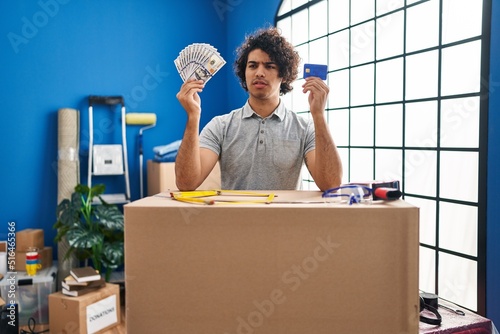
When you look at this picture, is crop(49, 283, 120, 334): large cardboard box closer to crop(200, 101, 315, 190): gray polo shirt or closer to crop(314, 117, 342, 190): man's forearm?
crop(200, 101, 315, 190): gray polo shirt

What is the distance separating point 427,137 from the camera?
222 centimetres

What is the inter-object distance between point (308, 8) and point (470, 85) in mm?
1517

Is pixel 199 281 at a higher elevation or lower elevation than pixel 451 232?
higher

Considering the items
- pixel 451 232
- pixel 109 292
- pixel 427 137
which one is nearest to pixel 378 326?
pixel 451 232

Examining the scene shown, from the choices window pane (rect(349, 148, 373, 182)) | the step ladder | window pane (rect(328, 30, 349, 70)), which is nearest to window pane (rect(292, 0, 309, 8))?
window pane (rect(328, 30, 349, 70))

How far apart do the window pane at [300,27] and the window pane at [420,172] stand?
1.35 metres

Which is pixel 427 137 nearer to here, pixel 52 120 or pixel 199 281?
pixel 199 281

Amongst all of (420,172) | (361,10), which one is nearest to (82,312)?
(420,172)

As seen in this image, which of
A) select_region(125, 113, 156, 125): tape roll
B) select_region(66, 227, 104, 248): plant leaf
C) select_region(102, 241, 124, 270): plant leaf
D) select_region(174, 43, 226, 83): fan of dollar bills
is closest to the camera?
select_region(174, 43, 226, 83): fan of dollar bills

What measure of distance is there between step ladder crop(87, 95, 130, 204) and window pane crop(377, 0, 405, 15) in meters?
2.22

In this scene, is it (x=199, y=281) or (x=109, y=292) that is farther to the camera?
(x=109, y=292)

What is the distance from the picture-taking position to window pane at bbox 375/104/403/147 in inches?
95.7

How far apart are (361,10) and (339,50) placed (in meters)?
0.30

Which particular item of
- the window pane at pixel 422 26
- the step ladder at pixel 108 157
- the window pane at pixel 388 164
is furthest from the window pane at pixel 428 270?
the step ladder at pixel 108 157
